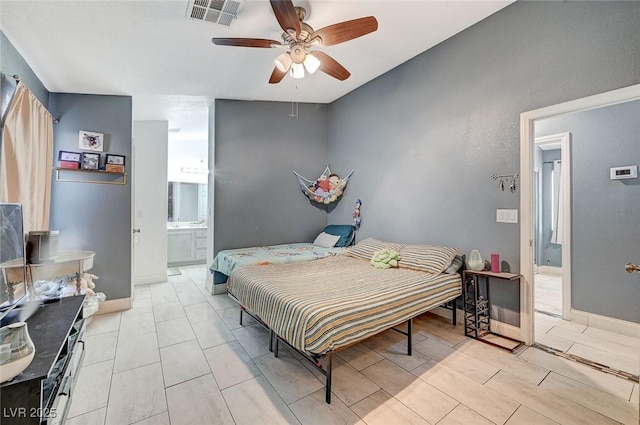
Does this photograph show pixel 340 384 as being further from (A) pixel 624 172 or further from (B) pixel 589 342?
(A) pixel 624 172

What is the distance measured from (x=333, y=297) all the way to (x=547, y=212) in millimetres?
5178

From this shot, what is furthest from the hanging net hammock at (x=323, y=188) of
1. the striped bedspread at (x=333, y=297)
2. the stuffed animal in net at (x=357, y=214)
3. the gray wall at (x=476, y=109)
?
the striped bedspread at (x=333, y=297)

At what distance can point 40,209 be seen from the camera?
2.61 metres

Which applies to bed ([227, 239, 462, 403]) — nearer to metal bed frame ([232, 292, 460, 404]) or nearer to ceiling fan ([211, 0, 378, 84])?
metal bed frame ([232, 292, 460, 404])

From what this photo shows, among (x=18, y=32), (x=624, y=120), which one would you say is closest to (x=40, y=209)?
(x=18, y=32)

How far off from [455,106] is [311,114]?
251 centimetres

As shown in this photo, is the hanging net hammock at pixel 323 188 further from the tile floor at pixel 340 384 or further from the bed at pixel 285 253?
the tile floor at pixel 340 384

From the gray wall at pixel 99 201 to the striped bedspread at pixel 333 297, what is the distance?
5.58 ft

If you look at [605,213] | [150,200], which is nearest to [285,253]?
[150,200]

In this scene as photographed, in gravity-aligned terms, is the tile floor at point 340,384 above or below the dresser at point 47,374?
below

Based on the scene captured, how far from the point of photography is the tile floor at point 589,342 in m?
2.19

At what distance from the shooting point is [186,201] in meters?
6.30

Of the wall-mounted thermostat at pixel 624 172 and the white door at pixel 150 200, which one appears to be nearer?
the wall-mounted thermostat at pixel 624 172

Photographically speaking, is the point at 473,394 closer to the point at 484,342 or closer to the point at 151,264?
the point at 484,342
